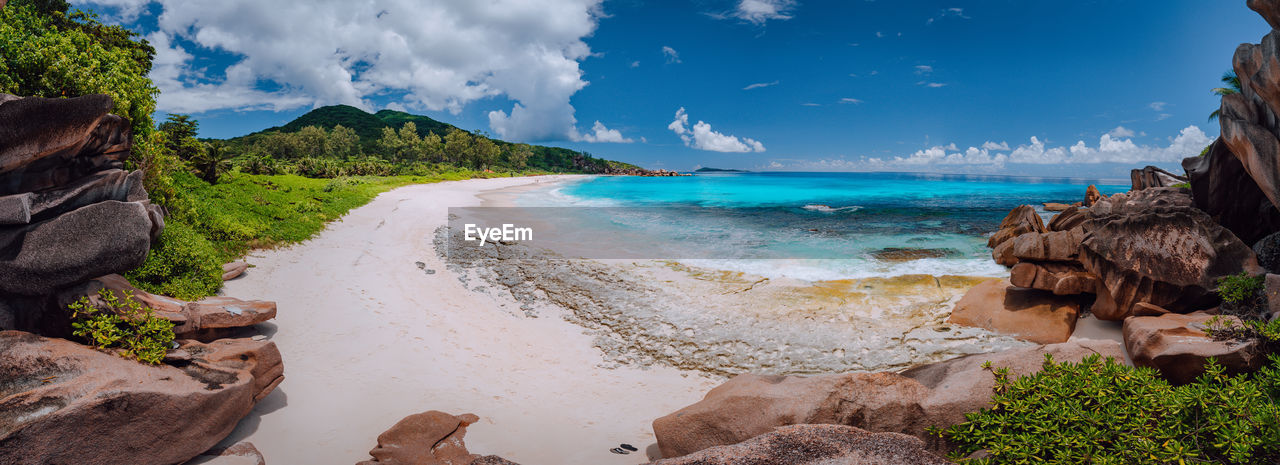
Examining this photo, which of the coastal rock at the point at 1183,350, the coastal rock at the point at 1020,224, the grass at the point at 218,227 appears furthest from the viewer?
the coastal rock at the point at 1020,224

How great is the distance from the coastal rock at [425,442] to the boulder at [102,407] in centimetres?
199

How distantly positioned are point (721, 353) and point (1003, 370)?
19.4 feet

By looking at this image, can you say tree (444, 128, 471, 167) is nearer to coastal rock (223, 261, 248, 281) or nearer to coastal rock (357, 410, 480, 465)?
coastal rock (223, 261, 248, 281)

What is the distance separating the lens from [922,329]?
37.2 feet

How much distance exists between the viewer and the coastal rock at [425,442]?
583 cm

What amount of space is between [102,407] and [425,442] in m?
3.20

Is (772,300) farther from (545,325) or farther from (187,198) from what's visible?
(187,198)

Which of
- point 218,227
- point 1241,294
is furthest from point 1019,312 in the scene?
point 218,227

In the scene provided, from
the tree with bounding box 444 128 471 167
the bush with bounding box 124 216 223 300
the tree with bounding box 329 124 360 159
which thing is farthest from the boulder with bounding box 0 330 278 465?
the tree with bounding box 329 124 360 159

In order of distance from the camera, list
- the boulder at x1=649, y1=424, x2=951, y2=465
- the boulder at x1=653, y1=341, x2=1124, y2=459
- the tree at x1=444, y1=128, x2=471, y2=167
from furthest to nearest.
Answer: the tree at x1=444, y1=128, x2=471, y2=167 < the boulder at x1=653, y1=341, x2=1124, y2=459 < the boulder at x1=649, y1=424, x2=951, y2=465

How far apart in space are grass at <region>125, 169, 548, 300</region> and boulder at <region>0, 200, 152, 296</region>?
3.85 metres

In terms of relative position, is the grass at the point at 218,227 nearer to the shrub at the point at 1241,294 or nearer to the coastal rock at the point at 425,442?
the coastal rock at the point at 425,442

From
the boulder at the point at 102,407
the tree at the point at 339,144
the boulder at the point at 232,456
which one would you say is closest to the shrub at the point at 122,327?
the boulder at the point at 102,407

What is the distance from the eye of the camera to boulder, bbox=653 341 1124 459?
17.5 feet
